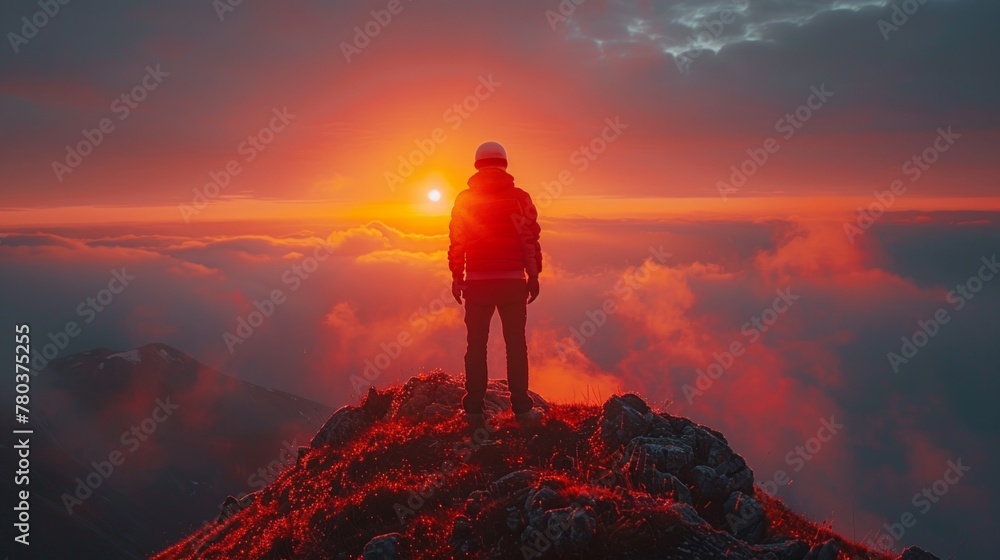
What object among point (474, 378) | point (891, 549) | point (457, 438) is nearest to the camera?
point (891, 549)

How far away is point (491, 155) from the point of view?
12.7 m

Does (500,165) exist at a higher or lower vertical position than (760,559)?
higher

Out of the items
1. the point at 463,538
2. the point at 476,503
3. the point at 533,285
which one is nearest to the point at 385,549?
the point at 463,538

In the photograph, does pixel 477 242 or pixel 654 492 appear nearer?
pixel 654 492

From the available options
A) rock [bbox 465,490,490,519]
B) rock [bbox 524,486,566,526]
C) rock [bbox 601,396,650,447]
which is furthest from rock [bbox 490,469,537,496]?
rock [bbox 601,396,650,447]

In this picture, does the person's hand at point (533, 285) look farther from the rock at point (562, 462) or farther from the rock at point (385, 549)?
the rock at point (385, 549)

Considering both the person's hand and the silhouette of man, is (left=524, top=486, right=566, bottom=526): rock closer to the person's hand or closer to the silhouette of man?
the silhouette of man

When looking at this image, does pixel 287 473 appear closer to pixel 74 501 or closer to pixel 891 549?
pixel 891 549

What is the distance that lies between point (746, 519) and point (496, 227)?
7.36 meters

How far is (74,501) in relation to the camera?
199125mm

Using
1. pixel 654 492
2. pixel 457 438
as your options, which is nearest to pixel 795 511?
pixel 654 492

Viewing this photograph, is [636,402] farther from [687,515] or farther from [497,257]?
[687,515]

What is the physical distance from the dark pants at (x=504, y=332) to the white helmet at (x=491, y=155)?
2.56 meters

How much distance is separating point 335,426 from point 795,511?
1181 centimetres
